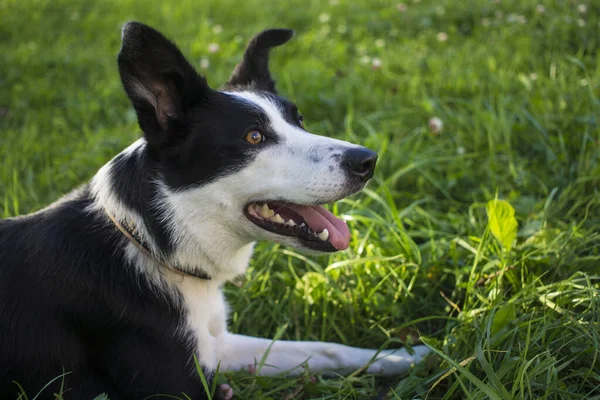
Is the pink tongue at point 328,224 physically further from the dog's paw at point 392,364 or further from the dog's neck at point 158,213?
the dog's paw at point 392,364

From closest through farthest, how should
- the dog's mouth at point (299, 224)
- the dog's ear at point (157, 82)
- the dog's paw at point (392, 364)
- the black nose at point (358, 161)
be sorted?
1. the dog's ear at point (157, 82)
2. the black nose at point (358, 161)
3. the dog's mouth at point (299, 224)
4. the dog's paw at point (392, 364)

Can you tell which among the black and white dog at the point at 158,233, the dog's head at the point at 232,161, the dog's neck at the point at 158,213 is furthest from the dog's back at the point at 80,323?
the dog's head at the point at 232,161

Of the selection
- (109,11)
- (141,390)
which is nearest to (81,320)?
(141,390)

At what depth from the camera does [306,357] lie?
2.48 m

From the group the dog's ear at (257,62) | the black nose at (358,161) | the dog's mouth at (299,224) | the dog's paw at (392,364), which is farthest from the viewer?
the dog's ear at (257,62)

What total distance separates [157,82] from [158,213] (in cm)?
49

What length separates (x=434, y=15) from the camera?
19.2 ft

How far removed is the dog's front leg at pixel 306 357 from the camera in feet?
7.98

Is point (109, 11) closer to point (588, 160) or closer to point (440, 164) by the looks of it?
A: point (440, 164)

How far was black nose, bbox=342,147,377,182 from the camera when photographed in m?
2.06

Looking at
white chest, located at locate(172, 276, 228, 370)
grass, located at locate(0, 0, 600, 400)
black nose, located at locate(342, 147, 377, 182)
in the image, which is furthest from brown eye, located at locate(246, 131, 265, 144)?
grass, located at locate(0, 0, 600, 400)

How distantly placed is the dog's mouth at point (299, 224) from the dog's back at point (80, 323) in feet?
1.58

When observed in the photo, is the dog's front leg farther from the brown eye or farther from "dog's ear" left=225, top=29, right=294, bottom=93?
"dog's ear" left=225, top=29, right=294, bottom=93

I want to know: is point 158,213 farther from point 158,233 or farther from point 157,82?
point 157,82
